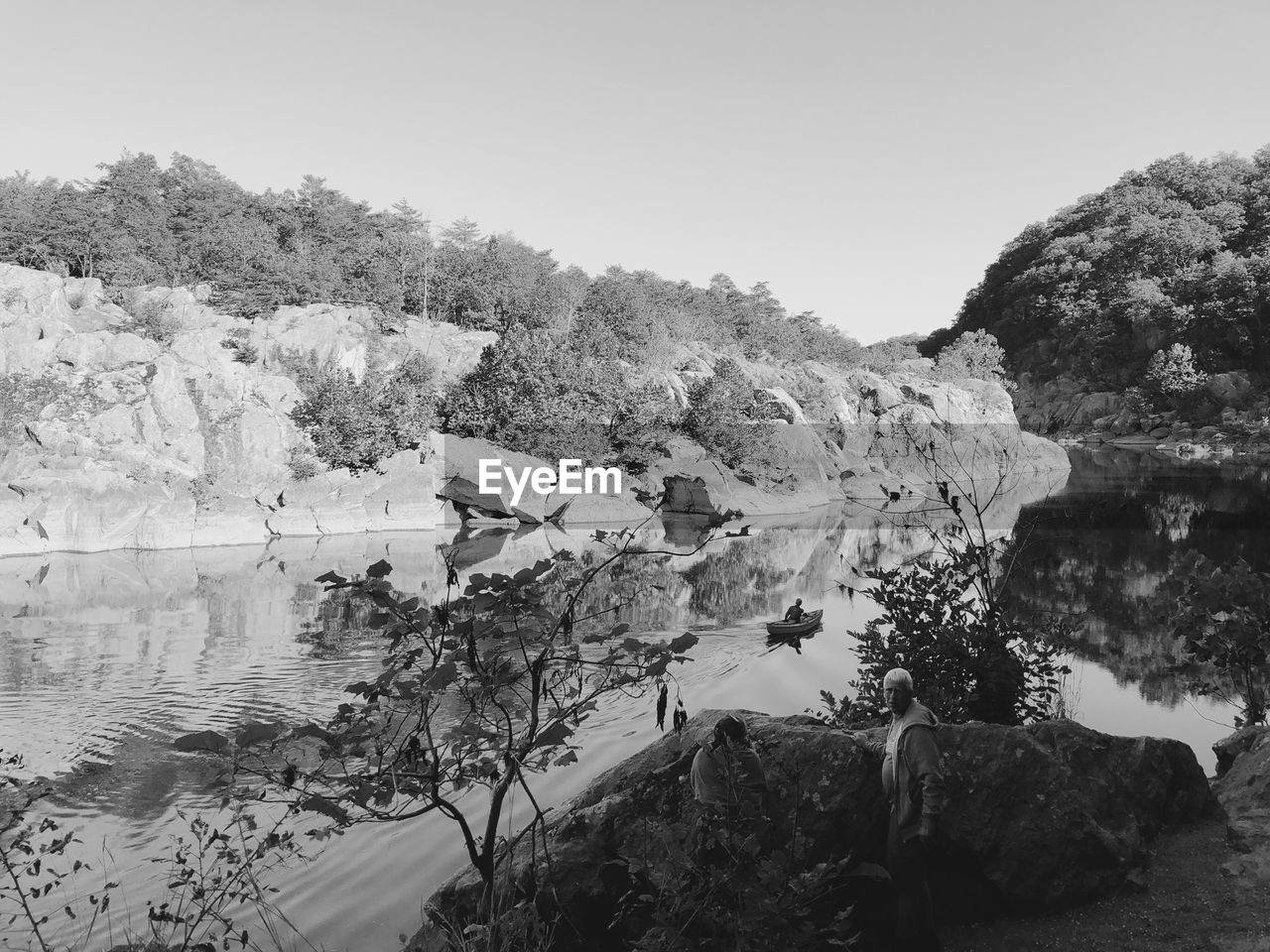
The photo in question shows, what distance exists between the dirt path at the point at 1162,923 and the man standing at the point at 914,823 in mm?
462

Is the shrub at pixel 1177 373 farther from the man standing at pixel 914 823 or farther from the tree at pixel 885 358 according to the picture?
the man standing at pixel 914 823

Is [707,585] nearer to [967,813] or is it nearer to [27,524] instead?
[967,813]

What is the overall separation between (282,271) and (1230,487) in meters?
40.9

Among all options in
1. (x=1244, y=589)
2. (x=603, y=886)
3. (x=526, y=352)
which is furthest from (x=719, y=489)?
(x=603, y=886)

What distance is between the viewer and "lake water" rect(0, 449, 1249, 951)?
6.98m

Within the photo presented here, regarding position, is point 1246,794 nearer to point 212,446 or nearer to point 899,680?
point 899,680

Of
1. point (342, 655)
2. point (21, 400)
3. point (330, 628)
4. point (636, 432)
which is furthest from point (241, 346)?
point (342, 655)

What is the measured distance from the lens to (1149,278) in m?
67.4

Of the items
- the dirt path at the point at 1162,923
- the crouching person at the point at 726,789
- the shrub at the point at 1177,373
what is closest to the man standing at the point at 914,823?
the dirt path at the point at 1162,923

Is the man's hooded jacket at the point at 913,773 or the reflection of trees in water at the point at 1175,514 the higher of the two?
the man's hooded jacket at the point at 913,773

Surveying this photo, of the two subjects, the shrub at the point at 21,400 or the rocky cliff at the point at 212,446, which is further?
the shrub at the point at 21,400

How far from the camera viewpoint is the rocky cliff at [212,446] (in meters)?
23.2
